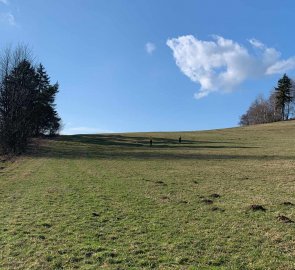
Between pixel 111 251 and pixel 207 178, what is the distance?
13832 millimetres

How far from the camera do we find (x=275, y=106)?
12800cm

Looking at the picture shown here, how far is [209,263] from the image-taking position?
25.1ft

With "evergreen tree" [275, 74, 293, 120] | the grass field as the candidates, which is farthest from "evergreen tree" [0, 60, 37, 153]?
"evergreen tree" [275, 74, 293, 120]

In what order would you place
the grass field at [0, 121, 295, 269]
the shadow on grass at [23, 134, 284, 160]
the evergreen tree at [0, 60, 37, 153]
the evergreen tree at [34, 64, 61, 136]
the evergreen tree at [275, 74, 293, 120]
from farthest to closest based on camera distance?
the evergreen tree at [275, 74, 293, 120] → the evergreen tree at [34, 64, 61, 136] → the evergreen tree at [0, 60, 37, 153] → the shadow on grass at [23, 134, 284, 160] → the grass field at [0, 121, 295, 269]

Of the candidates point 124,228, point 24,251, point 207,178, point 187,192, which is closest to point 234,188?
A: point 187,192

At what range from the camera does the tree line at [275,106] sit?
118000 mm

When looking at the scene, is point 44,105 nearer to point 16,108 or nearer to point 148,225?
point 16,108

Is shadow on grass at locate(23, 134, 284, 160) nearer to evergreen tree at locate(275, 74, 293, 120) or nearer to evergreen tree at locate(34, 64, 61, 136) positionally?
evergreen tree at locate(34, 64, 61, 136)

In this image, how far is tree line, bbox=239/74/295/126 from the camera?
387ft

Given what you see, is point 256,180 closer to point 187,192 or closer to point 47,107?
point 187,192

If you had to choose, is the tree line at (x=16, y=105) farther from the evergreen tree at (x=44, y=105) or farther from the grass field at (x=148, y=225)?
the grass field at (x=148, y=225)

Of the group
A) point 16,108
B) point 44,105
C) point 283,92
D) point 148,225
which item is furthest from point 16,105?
point 283,92

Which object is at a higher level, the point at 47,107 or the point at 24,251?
the point at 47,107

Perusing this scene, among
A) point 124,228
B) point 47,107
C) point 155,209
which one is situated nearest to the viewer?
point 124,228
